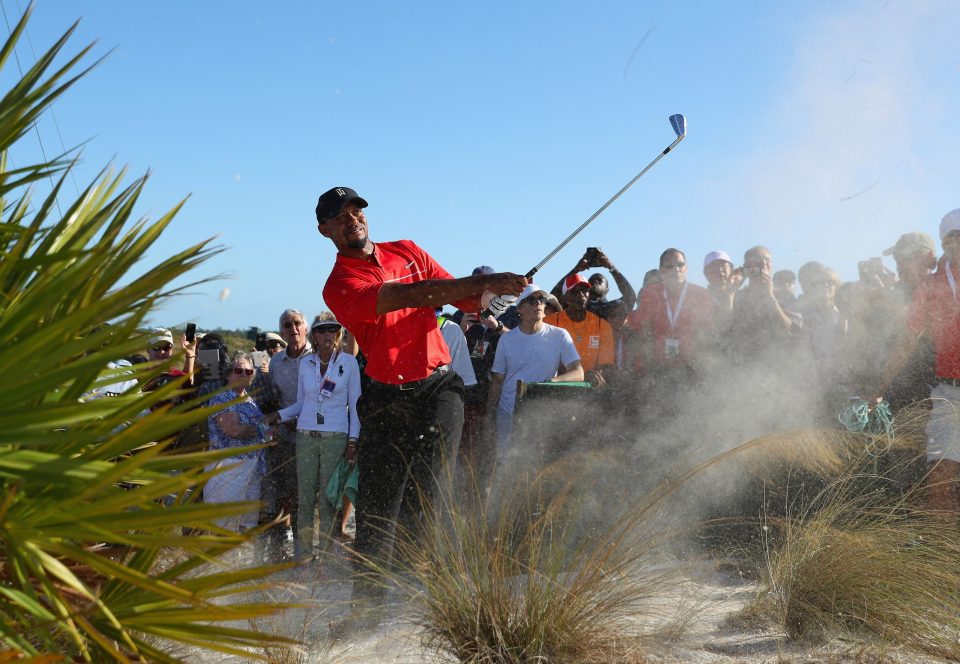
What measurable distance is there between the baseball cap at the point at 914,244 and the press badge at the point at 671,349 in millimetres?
1696

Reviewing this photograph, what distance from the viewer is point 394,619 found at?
4.49 metres

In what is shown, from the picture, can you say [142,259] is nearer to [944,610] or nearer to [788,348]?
[944,610]

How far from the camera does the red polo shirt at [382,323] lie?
4.38m

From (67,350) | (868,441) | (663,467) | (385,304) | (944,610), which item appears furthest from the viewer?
(663,467)

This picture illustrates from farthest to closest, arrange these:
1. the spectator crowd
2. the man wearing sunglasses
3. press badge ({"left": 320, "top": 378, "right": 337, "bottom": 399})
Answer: the man wearing sunglasses
press badge ({"left": 320, "top": 378, "right": 337, "bottom": 399})
the spectator crowd

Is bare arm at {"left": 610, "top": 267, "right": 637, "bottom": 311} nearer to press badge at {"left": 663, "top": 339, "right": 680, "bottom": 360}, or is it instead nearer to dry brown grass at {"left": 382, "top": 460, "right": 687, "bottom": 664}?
press badge at {"left": 663, "top": 339, "right": 680, "bottom": 360}

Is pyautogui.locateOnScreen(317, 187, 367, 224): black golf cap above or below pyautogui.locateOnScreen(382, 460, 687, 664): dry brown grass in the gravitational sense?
above

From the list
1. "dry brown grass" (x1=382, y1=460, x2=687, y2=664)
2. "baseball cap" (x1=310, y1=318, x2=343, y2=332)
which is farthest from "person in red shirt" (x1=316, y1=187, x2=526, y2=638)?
"baseball cap" (x1=310, y1=318, x2=343, y2=332)

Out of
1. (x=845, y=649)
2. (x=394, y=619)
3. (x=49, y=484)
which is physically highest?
(x=49, y=484)

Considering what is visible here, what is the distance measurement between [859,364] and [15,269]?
594 cm

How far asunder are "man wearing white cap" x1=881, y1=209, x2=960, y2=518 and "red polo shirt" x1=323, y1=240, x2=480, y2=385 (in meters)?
2.77

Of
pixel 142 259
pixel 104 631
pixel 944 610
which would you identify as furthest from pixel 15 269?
pixel 944 610

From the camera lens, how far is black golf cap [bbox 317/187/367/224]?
4523 millimetres

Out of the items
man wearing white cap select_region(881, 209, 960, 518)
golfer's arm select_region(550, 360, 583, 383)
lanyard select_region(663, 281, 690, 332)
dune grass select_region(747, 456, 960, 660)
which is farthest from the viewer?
lanyard select_region(663, 281, 690, 332)
